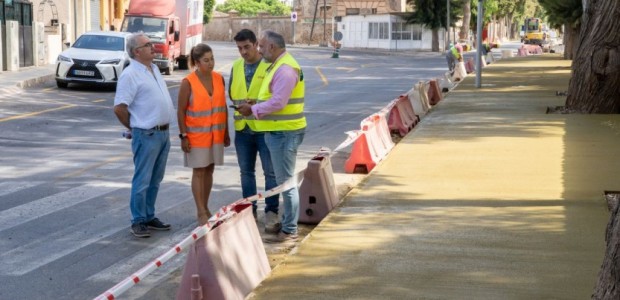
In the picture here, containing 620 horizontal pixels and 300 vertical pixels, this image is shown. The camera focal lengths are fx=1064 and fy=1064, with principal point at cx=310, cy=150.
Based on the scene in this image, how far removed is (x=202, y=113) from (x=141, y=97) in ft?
1.87

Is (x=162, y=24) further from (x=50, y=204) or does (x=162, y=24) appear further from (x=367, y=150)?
(x=50, y=204)

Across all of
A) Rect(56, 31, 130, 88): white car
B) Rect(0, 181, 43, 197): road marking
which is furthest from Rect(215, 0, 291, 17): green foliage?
Result: Rect(0, 181, 43, 197): road marking

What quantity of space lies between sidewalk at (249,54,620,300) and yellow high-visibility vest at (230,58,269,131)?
1.18 metres

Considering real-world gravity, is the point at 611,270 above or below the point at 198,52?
below

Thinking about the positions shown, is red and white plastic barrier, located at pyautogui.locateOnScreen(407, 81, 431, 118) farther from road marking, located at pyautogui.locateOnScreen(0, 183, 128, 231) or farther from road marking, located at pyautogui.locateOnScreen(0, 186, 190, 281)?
road marking, located at pyautogui.locateOnScreen(0, 186, 190, 281)

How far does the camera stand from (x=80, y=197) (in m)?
11.5

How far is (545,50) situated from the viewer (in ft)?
261

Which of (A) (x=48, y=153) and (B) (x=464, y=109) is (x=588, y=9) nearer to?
(B) (x=464, y=109)

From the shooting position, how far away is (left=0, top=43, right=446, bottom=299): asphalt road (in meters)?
8.22

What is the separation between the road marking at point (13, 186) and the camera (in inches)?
466

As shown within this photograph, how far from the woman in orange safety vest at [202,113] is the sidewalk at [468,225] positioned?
4.04 feet

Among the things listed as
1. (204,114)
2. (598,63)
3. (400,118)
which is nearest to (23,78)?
(400,118)

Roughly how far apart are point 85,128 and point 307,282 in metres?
12.3

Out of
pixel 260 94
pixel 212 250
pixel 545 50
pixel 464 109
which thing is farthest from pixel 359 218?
pixel 545 50
